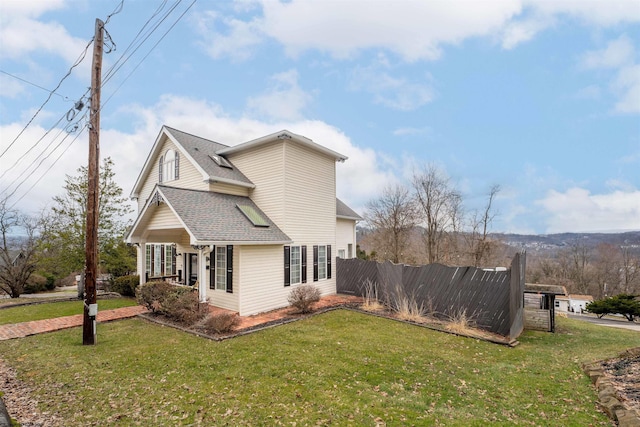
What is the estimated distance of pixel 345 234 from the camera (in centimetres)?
2006

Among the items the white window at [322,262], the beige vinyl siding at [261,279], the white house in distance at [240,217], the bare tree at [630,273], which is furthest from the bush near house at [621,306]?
the beige vinyl siding at [261,279]

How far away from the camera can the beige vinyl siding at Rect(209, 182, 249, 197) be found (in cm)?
1252

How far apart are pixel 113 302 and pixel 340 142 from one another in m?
19.8

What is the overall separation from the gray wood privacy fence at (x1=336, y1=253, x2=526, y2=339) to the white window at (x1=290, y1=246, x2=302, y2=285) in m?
3.64

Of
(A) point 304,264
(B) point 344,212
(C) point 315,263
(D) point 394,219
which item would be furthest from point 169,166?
(D) point 394,219

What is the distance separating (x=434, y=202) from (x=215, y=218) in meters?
19.4

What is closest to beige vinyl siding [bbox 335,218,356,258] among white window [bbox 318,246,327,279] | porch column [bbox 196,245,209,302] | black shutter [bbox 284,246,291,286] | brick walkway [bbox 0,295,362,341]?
white window [bbox 318,246,327,279]

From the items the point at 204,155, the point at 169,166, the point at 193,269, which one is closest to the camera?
the point at 193,269

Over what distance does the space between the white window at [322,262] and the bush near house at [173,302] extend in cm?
606

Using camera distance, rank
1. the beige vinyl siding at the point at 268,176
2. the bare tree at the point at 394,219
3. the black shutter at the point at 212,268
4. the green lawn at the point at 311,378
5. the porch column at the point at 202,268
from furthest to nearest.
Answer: the bare tree at the point at 394,219
the beige vinyl siding at the point at 268,176
the black shutter at the point at 212,268
the porch column at the point at 202,268
the green lawn at the point at 311,378

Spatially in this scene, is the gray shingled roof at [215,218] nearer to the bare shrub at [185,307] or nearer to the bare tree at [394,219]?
the bare shrub at [185,307]

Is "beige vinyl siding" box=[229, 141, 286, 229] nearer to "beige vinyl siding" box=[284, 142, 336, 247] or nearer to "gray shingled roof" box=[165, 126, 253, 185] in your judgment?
"beige vinyl siding" box=[284, 142, 336, 247]

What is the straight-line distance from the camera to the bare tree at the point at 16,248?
1830cm

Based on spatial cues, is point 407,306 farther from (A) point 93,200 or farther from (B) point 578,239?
(B) point 578,239
